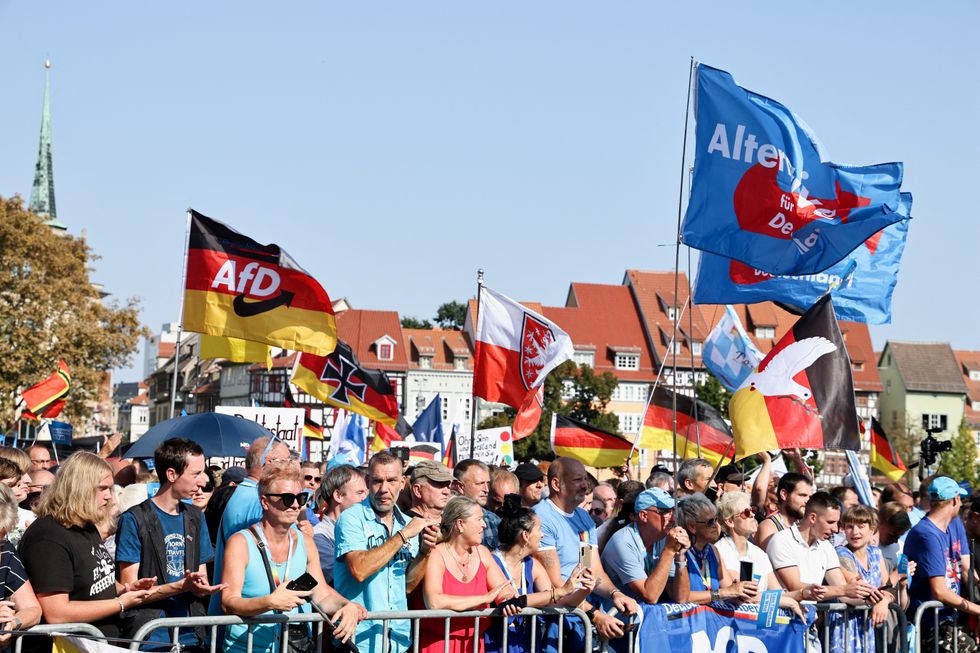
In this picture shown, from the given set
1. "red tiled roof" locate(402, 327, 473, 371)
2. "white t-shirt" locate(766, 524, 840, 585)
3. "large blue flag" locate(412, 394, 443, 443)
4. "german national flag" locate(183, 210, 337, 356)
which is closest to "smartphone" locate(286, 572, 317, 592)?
"white t-shirt" locate(766, 524, 840, 585)

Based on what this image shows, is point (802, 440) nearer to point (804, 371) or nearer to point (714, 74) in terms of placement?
point (804, 371)

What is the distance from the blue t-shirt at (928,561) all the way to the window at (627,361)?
96154 millimetres

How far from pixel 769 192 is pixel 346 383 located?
881 cm

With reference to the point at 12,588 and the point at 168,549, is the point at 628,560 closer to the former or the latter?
the point at 168,549

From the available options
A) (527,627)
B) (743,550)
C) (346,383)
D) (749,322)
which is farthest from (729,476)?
(749,322)

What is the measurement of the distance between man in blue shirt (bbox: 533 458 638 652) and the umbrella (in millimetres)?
4306

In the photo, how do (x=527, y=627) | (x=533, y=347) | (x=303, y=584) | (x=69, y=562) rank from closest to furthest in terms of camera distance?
(x=69, y=562) → (x=303, y=584) → (x=527, y=627) → (x=533, y=347)

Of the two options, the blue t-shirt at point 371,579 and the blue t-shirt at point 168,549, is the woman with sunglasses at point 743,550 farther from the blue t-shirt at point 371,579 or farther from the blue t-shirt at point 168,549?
the blue t-shirt at point 168,549

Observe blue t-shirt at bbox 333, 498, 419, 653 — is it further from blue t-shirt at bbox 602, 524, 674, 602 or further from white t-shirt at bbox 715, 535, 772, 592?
white t-shirt at bbox 715, 535, 772, 592

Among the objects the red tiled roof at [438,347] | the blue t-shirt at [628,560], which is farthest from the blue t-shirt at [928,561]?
the red tiled roof at [438,347]

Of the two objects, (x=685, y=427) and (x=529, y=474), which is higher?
(x=685, y=427)

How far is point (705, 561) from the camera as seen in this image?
812 cm

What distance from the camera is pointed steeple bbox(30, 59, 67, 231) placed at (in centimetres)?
9894

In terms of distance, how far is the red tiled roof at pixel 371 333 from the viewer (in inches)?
4156
